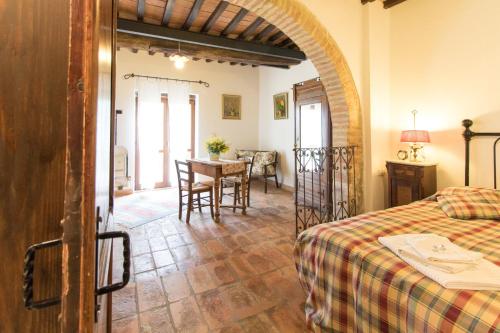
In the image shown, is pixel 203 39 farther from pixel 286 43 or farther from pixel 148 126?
pixel 148 126

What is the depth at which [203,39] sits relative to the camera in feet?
13.6

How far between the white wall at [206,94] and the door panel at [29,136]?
5.22 metres

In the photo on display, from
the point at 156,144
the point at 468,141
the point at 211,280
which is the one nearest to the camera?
the point at 211,280

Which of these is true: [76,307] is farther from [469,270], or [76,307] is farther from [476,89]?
[476,89]

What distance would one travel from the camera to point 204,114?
617 cm

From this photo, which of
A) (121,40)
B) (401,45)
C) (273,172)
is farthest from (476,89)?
(121,40)

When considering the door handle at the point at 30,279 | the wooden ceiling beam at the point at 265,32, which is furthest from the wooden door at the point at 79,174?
the wooden ceiling beam at the point at 265,32

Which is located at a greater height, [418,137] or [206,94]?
[206,94]

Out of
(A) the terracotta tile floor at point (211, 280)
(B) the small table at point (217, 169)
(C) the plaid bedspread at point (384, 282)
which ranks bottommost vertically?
(A) the terracotta tile floor at point (211, 280)

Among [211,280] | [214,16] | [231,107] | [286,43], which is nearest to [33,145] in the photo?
[211,280]

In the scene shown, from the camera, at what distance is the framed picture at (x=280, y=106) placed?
19.1ft

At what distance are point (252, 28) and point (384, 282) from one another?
399 centimetres

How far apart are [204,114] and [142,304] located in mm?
4866

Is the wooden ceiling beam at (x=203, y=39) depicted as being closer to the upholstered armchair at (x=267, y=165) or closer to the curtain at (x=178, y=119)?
the curtain at (x=178, y=119)
